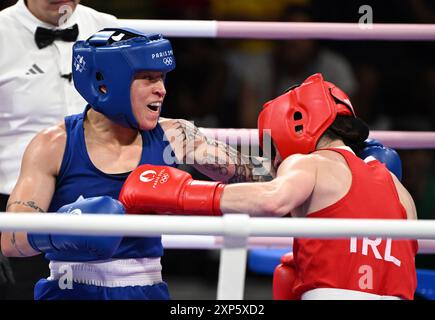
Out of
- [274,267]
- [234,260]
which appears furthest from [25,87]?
[234,260]

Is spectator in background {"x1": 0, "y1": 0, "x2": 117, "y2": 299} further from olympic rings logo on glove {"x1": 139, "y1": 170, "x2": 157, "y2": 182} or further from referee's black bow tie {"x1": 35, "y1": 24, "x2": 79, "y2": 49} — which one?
olympic rings logo on glove {"x1": 139, "y1": 170, "x2": 157, "y2": 182}

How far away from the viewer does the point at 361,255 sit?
2.27m

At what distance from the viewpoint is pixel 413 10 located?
4.64 m

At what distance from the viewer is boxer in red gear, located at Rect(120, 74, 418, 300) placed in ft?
7.30

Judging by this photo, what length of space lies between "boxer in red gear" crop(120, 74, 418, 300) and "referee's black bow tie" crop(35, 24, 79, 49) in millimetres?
859

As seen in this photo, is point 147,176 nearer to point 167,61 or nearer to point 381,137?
point 167,61

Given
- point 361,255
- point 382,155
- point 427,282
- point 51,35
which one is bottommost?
point 427,282

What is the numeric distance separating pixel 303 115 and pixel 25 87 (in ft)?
3.27

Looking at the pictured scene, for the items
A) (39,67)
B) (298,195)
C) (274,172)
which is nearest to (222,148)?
(274,172)

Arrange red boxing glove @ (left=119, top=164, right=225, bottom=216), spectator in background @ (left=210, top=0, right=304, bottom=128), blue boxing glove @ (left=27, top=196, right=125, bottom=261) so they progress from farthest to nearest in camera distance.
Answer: spectator in background @ (left=210, top=0, right=304, bottom=128) → red boxing glove @ (left=119, top=164, right=225, bottom=216) → blue boxing glove @ (left=27, top=196, right=125, bottom=261)

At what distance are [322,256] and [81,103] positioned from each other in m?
1.09

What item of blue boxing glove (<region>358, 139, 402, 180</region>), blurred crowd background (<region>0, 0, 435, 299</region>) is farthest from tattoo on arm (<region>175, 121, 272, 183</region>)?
Result: blurred crowd background (<region>0, 0, 435, 299</region>)
